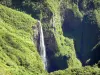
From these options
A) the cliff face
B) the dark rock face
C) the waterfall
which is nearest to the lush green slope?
the waterfall

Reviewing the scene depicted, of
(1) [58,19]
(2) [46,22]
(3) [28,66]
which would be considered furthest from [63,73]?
(1) [58,19]

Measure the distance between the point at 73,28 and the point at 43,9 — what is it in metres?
17.2

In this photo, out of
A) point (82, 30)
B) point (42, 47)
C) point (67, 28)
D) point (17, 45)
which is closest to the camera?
point (17, 45)

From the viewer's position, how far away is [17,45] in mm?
104188

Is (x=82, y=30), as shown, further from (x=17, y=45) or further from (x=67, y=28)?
(x=17, y=45)

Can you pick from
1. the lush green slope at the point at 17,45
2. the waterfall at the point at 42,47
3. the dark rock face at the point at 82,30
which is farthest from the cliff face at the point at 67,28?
the lush green slope at the point at 17,45

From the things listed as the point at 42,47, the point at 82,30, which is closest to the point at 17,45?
the point at 42,47

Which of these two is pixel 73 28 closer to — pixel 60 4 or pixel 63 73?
pixel 60 4

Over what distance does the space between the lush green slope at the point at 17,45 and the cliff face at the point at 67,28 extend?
4532 millimetres

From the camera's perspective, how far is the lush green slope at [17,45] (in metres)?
96.4

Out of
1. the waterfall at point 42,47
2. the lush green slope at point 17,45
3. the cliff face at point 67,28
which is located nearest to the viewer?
the lush green slope at point 17,45

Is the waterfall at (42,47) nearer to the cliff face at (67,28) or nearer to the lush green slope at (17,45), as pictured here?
the cliff face at (67,28)

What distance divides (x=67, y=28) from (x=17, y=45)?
3917cm

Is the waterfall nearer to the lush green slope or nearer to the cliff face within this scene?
the cliff face
